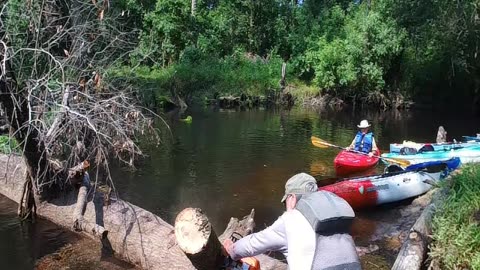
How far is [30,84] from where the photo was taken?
6242 millimetres

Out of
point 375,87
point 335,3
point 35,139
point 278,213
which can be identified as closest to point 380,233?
point 278,213

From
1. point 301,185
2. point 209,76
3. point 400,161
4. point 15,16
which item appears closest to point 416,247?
point 301,185

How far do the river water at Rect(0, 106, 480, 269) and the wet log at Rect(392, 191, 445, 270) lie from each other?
1.89m

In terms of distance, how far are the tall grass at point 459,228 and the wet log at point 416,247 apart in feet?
0.25

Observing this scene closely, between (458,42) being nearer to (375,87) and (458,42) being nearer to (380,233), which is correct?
(375,87)

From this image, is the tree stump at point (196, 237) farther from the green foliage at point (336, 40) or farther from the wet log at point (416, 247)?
the green foliage at point (336, 40)

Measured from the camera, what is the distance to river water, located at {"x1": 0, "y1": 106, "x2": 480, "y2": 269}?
812 centimetres

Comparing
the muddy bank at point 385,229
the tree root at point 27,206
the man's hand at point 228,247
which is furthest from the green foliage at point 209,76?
the man's hand at point 228,247

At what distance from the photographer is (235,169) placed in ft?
39.6

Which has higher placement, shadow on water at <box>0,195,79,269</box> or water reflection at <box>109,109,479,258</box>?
shadow on water at <box>0,195,79,269</box>

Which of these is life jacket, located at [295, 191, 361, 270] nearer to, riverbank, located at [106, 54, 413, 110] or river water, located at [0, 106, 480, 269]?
river water, located at [0, 106, 480, 269]

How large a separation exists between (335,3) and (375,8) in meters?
8.45

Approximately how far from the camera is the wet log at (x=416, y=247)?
15.4 ft

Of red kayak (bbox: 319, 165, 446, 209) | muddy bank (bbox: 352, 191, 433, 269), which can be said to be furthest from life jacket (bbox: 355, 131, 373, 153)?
muddy bank (bbox: 352, 191, 433, 269)
